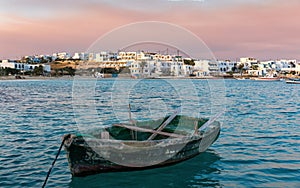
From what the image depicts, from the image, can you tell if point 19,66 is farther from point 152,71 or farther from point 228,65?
point 228,65

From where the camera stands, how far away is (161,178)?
8.69 metres

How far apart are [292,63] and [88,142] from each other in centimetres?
20433

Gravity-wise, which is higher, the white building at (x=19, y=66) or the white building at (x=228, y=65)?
the white building at (x=228, y=65)

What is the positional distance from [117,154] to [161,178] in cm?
152

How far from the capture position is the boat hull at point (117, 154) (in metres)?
8.04

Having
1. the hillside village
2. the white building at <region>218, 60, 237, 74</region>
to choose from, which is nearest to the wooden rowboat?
the hillside village

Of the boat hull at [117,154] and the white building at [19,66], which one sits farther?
the white building at [19,66]

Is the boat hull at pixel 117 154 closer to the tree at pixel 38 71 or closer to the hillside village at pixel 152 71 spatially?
the hillside village at pixel 152 71

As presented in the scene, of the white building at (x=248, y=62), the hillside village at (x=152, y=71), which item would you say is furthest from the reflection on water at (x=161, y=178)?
the white building at (x=248, y=62)

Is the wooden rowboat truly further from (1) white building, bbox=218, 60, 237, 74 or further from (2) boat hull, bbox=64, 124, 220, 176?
(1) white building, bbox=218, 60, 237, 74

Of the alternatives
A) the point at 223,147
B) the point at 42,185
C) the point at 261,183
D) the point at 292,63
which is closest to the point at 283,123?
the point at 223,147

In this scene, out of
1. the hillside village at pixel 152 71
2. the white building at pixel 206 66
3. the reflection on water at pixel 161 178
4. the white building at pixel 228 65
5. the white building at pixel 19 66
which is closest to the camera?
the reflection on water at pixel 161 178

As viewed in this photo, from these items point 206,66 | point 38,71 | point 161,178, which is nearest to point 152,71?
point 206,66

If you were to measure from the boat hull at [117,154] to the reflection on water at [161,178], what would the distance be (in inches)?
6.7
